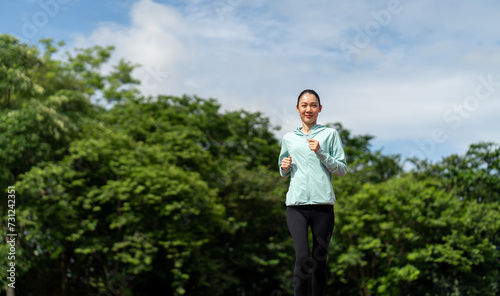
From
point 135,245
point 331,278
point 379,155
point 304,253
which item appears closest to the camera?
point 304,253

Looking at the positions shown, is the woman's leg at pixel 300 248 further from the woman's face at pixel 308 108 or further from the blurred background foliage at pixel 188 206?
the blurred background foliage at pixel 188 206

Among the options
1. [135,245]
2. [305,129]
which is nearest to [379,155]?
[135,245]

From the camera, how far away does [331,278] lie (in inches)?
1185

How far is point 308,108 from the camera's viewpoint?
15.9 ft

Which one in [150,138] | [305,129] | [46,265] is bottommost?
[46,265]

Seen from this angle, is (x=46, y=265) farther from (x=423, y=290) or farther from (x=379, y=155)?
(x=379, y=155)

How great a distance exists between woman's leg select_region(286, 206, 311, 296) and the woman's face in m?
0.77

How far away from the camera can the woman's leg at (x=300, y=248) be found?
15.3ft

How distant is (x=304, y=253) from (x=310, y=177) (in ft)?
2.08

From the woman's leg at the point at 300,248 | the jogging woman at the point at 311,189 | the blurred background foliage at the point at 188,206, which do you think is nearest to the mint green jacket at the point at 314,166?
the jogging woman at the point at 311,189

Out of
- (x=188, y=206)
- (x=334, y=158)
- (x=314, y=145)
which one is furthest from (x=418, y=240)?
(x=314, y=145)

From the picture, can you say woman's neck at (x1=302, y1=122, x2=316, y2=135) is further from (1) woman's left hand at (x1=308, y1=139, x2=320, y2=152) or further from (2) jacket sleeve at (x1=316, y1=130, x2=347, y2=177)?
(1) woman's left hand at (x1=308, y1=139, x2=320, y2=152)

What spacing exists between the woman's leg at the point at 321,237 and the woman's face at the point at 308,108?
0.76m

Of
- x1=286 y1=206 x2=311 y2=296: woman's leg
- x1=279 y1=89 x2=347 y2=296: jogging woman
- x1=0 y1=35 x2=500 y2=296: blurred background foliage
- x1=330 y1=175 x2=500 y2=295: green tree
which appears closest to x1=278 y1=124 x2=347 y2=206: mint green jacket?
x1=279 y1=89 x2=347 y2=296: jogging woman
